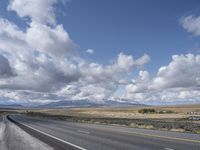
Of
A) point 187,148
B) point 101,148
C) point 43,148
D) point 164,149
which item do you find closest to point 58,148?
point 43,148

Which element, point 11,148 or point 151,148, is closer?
point 151,148

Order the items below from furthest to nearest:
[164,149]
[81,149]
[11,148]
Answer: [11,148] < [81,149] < [164,149]

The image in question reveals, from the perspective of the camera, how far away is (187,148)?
12125 millimetres

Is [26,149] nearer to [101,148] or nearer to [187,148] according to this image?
[101,148]

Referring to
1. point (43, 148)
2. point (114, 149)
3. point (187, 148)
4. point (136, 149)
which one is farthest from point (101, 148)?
point (187, 148)

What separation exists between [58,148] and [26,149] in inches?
58.1

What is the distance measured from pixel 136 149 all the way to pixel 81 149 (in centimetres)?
245

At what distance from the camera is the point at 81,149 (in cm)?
1295

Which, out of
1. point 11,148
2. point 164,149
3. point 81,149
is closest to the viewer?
point 164,149

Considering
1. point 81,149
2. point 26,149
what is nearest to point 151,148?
point 81,149

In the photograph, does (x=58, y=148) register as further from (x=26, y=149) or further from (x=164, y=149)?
(x=164, y=149)

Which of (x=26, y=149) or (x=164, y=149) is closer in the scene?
(x=164, y=149)

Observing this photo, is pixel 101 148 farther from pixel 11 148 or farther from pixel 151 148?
pixel 11 148

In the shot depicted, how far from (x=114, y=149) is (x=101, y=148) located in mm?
701
